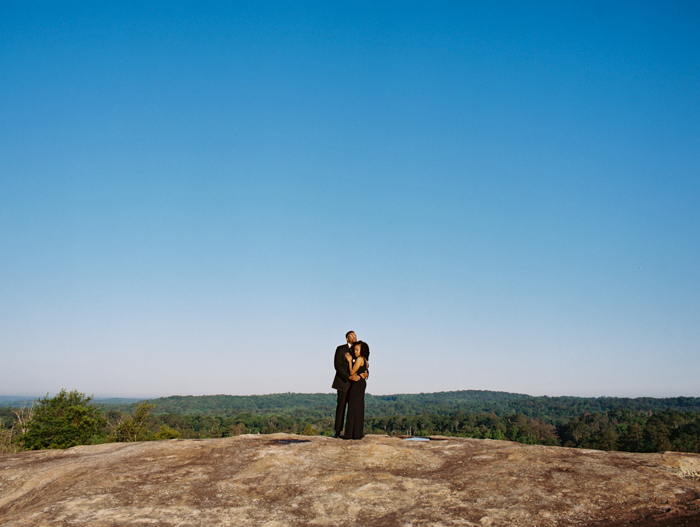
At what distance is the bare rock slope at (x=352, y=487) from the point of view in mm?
6562

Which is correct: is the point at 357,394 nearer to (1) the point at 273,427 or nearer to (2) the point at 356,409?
(2) the point at 356,409

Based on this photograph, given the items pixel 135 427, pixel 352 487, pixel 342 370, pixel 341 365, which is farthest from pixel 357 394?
pixel 135 427

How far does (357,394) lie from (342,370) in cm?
77

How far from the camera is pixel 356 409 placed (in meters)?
12.1

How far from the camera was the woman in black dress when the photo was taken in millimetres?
12031

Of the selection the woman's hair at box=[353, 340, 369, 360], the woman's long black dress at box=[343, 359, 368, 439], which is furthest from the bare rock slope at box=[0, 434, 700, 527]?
the woman's hair at box=[353, 340, 369, 360]

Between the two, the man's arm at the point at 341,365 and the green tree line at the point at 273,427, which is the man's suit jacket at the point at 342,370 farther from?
the green tree line at the point at 273,427

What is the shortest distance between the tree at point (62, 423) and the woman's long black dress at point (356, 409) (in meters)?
33.0

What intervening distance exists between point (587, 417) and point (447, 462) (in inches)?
7144

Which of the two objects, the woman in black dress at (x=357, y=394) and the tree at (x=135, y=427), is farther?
the tree at (x=135, y=427)

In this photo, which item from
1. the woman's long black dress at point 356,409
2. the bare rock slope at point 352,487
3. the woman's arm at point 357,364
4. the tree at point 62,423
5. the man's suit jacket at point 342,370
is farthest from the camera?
A: the tree at point 62,423

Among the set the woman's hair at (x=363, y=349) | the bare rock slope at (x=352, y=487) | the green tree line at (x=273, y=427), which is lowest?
the green tree line at (x=273, y=427)

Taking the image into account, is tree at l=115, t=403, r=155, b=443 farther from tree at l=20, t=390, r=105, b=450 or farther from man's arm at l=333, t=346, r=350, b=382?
man's arm at l=333, t=346, r=350, b=382

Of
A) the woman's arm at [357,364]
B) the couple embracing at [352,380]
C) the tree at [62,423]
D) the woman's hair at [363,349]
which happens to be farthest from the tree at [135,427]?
the woman's hair at [363,349]
